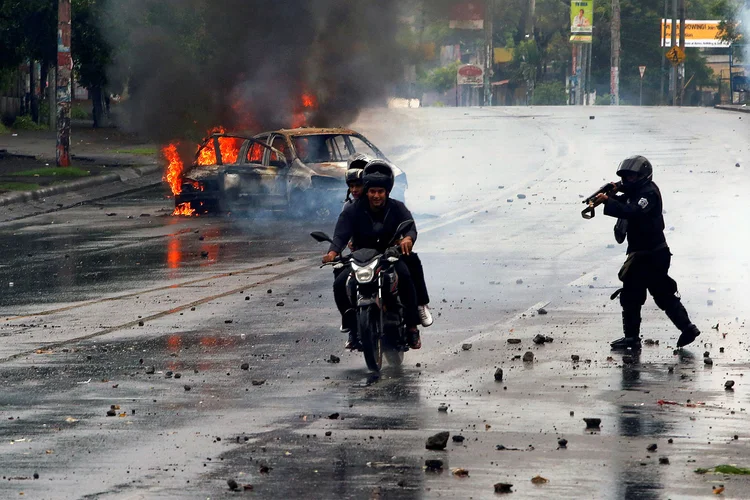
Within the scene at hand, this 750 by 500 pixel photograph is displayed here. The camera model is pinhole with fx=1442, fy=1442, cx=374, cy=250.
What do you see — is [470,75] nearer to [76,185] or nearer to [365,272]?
[76,185]

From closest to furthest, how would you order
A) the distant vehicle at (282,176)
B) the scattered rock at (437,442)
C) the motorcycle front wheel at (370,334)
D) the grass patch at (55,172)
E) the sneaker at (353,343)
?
the scattered rock at (437,442) → the motorcycle front wheel at (370,334) → the sneaker at (353,343) → the distant vehicle at (282,176) → the grass patch at (55,172)

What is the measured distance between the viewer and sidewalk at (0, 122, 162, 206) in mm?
27453

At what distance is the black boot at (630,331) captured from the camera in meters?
11.2

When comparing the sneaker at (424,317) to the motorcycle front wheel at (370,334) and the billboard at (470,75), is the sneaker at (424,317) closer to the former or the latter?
Answer: the motorcycle front wheel at (370,334)

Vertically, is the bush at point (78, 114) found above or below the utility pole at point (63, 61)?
below

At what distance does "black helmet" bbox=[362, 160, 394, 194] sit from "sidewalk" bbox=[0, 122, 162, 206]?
16.0 meters

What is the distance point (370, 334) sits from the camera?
10109 millimetres

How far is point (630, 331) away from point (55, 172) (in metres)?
20.7

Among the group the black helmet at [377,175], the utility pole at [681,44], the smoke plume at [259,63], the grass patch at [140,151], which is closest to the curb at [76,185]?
the smoke plume at [259,63]

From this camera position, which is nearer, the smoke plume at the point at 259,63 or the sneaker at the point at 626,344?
the sneaker at the point at 626,344

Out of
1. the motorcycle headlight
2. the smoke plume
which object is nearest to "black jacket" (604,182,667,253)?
the motorcycle headlight

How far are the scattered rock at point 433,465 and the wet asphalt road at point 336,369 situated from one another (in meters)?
0.04

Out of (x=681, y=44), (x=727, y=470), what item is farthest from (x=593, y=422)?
(x=681, y=44)

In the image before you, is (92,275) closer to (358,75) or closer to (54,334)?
(54,334)
